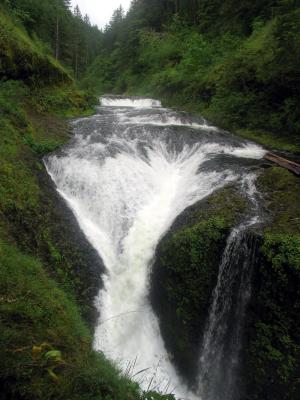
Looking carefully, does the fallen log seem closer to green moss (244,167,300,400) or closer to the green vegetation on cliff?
green moss (244,167,300,400)

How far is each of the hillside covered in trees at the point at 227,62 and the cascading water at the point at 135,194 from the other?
221 cm

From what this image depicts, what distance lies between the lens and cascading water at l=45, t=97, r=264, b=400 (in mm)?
7422

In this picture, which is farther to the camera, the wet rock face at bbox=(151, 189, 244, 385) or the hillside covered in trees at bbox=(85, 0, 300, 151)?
the hillside covered in trees at bbox=(85, 0, 300, 151)

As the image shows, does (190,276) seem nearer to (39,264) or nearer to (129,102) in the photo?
(39,264)

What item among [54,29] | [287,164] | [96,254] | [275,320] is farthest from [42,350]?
[54,29]

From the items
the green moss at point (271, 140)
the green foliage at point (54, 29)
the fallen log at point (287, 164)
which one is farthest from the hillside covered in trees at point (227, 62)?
the green foliage at point (54, 29)

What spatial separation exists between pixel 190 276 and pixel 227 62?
1526 centimetres

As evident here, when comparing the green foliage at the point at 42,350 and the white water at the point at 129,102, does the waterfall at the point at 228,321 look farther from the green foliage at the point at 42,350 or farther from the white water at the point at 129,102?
the white water at the point at 129,102

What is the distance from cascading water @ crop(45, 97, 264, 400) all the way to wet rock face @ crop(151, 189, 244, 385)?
1.42 feet

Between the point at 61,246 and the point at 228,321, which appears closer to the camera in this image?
the point at 228,321

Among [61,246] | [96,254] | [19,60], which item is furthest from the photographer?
[19,60]

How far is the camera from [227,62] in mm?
17984

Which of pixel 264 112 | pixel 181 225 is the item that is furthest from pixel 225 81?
pixel 181 225

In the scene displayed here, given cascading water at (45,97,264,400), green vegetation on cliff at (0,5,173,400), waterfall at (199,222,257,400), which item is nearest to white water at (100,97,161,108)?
green vegetation on cliff at (0,5,173,400)
